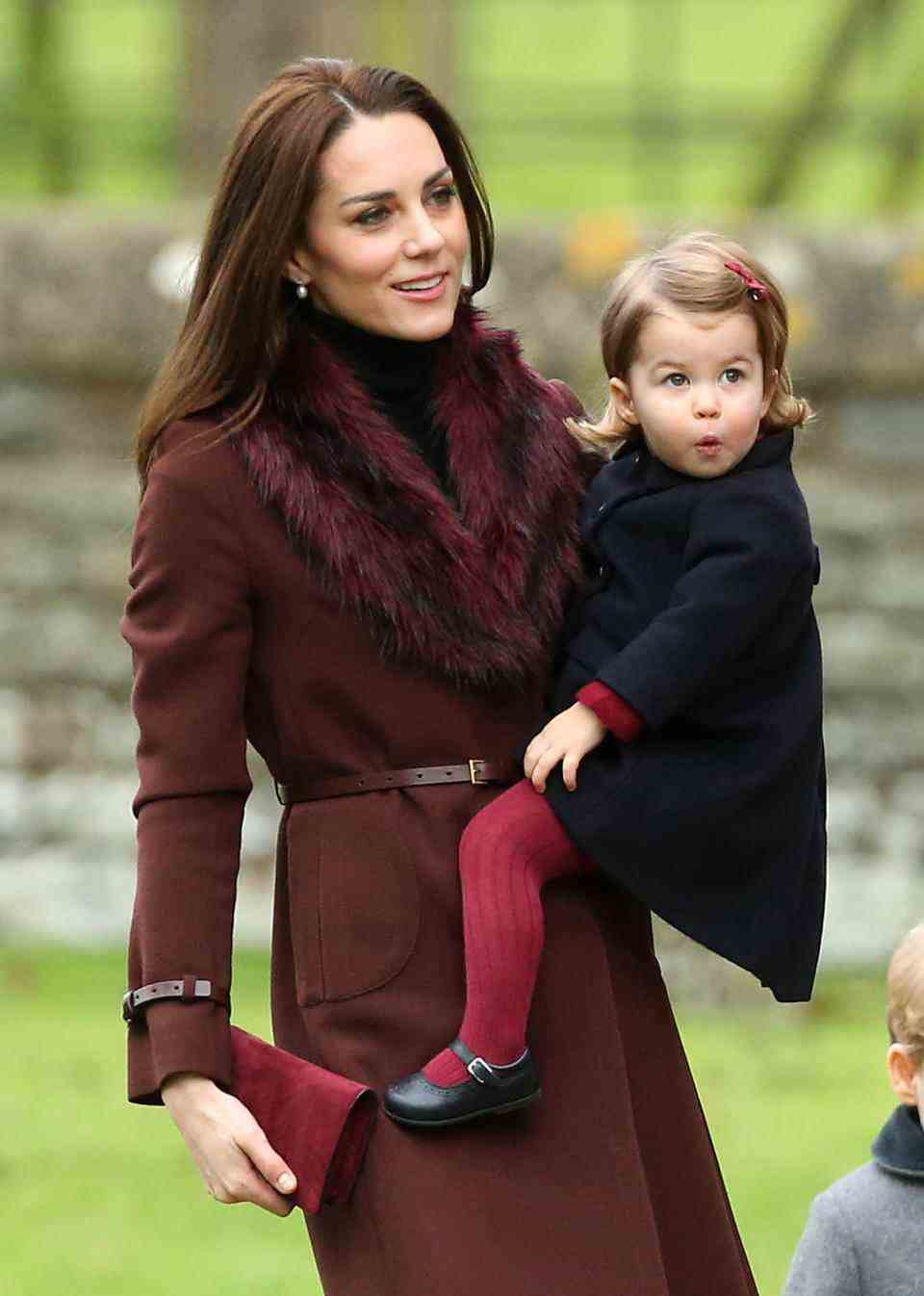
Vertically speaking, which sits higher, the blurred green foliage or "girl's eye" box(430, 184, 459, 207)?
"girl's eye" box(430, 184, 459, 207)

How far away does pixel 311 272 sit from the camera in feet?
10.00

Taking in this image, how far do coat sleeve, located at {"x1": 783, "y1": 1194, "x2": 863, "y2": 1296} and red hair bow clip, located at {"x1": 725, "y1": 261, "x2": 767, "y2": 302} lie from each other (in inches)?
41.2

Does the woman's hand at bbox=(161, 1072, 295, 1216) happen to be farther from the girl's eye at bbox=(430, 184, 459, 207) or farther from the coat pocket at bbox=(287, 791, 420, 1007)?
the girl's eye at bbox=(430, 184, 459, 207)

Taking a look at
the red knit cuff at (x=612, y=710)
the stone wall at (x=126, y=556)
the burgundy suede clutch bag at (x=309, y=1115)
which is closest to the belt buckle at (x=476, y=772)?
the red knit cuff at (x=612, y=710)

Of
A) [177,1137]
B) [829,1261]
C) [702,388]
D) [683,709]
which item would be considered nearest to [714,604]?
[683,709]

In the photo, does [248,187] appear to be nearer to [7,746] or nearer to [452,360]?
[452,360]

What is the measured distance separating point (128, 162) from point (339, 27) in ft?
8.62

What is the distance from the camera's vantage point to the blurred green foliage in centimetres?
1068

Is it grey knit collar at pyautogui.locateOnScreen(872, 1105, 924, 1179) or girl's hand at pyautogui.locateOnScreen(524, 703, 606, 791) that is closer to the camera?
girl's hand at pyautogui.locateOnScreen(524, 703, 606, 791)

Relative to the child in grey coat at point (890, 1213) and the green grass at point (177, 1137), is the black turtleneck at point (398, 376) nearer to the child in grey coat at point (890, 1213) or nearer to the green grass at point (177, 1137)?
the child in grey coat at point (890, 1213)

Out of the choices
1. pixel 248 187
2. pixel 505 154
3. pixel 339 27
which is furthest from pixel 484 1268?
pixel 505 154

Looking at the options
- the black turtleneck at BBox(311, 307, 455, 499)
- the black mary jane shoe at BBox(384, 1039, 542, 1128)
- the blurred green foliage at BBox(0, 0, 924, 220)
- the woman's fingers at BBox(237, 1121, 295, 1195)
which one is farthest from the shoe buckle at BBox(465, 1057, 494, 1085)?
the blurred green foliage at BBox(0, 0, 924, 220)

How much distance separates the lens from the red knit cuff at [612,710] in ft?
9.55

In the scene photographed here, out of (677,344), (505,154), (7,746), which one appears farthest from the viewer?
(505,154)
